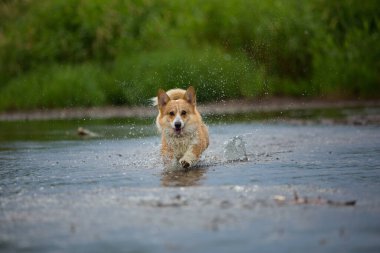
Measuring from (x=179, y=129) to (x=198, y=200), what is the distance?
3.17 metres

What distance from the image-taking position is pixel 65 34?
26.5 meters

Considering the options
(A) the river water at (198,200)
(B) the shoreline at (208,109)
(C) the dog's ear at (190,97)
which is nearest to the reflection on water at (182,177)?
(A) the river water at (198,200)

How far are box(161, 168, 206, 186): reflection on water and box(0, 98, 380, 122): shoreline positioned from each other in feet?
34.8

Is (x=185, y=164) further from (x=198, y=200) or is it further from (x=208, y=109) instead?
(x=208, y=109)

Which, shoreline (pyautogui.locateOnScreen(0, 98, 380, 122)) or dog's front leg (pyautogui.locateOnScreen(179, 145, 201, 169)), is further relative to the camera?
shoreline (pyautogui.locateOnScreen(0, 98, 380, 122))

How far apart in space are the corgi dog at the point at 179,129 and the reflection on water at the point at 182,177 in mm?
650

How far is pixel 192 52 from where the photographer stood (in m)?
22.8

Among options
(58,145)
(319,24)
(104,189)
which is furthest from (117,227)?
(319,24)

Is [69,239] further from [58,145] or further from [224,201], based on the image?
[58,145]

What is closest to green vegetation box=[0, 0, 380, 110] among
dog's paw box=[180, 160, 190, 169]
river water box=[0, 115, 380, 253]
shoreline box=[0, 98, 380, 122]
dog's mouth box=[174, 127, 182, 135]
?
shoreline box=[0, 98, 380, 122]

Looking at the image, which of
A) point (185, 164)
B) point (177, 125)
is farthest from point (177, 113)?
point (185, 164)

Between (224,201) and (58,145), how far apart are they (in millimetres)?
7477

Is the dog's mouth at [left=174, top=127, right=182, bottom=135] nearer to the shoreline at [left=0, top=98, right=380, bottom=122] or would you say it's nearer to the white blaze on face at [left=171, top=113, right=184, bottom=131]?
the white blaze on face at [left=171, top=113, right=184, bottom=131]

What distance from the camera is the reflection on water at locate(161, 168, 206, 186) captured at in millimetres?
8455
